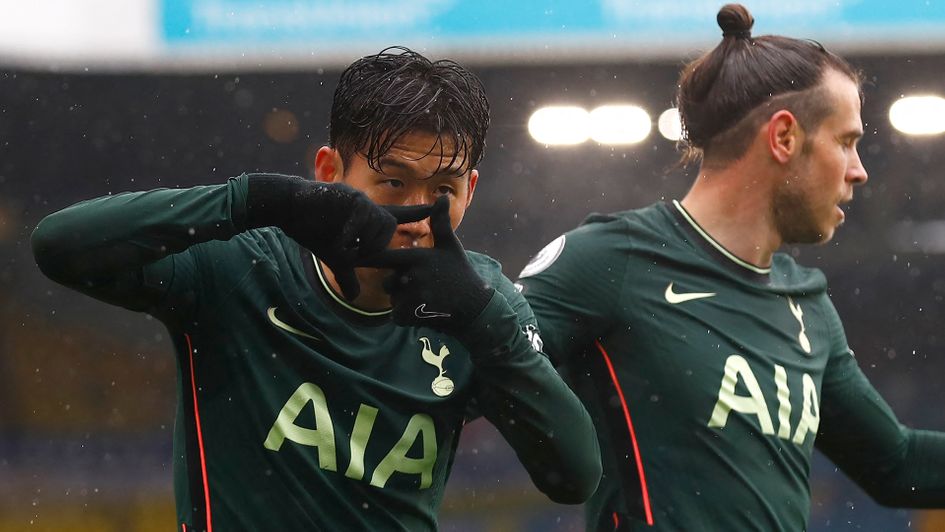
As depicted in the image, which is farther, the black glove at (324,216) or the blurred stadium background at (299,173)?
the blurred stadium background at (299,173)

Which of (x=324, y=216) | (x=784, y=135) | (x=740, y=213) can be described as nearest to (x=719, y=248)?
(x=740, y=213)

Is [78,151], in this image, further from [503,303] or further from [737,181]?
[503,303]

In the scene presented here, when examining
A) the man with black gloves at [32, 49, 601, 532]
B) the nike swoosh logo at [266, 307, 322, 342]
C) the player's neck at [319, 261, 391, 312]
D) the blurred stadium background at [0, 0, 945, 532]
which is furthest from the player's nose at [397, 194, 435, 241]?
the blurred stadium background at [0, 0, 945, 532]

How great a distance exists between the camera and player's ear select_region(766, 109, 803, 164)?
2.95 m

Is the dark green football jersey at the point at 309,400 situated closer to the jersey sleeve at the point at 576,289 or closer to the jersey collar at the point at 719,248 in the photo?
the jersey sleeve at the point at 576,289

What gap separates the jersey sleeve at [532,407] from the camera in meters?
1.95

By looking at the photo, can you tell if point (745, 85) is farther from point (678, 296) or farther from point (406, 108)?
point (406, 108)

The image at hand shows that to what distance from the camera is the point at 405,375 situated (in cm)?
209

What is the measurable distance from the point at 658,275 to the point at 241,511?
1205 mm

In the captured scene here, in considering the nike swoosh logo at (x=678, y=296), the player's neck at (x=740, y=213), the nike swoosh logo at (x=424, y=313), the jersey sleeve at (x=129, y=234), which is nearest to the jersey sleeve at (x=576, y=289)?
the nike swoosh logo at (x=678, y=296)

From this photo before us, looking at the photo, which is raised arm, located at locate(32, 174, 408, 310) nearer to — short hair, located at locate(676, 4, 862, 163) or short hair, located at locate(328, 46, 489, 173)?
short hair, located at locate(328, 46, 489, 173)

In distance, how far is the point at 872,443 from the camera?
10.2 feet

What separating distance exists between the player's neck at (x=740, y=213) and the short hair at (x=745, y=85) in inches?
2.7

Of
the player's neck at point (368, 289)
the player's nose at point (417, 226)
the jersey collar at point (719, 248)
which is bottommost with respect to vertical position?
the jersey collar at point (719, 248)
